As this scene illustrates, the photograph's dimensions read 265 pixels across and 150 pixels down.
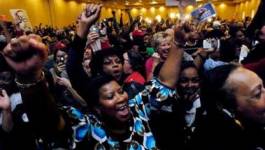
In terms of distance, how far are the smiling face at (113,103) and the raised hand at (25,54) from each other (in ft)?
2.40

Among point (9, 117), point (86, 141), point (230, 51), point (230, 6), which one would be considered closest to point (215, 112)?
point (86, 141)

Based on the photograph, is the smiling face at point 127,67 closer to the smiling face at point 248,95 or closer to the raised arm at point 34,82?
the smiling face at point 248,95

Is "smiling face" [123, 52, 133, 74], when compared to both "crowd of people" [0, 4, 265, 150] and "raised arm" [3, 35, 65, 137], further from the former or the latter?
"raised arm" [3, 35, 65, 137]

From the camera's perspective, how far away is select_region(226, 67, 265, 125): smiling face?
2.25m

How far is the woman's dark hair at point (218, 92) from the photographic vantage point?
2320 mm

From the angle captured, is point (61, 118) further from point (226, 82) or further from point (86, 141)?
point (226, 82)

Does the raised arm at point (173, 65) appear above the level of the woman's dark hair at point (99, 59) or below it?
above

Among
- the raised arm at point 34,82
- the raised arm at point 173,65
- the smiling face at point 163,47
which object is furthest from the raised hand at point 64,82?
the raised arm at point 34,82

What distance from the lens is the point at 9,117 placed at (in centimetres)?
266

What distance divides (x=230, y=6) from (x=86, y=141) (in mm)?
48251

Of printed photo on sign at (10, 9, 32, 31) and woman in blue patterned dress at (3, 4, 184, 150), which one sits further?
printed photo on sign at (10, 9, 32, 31)

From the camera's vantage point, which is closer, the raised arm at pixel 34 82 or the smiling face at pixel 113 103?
the raised arm at pixel 34 82

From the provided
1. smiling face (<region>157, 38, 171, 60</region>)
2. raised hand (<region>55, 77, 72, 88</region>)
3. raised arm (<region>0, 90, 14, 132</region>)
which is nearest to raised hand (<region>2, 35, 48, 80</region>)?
raised arm (<region>0, 90, 14, 132</region>)

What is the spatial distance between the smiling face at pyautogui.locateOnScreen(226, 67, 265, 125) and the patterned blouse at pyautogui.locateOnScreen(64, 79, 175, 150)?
468 millimetres
